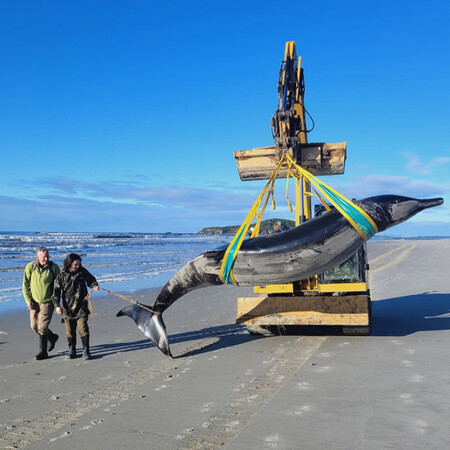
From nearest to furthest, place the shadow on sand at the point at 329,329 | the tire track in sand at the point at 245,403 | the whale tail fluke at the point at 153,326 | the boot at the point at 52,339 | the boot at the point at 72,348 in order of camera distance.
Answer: the tire track in sand at the point at 245,403 → the whale tail fluke at the point at 153,326 → the boot at the point at 72,348 → the boot at the point at 52,339 → the shadow on sand at the point at 329,329

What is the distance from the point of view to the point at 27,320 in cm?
1083

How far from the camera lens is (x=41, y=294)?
754cm

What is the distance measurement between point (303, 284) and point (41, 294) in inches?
172

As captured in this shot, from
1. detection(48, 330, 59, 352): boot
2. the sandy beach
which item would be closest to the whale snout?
the sandy beach

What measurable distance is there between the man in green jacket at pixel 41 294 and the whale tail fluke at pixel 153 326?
1.34 metres

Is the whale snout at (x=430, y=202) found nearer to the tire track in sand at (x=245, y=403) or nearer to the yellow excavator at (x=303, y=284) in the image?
the yellow excavator at (x=303, y=284)

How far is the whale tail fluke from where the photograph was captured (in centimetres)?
690

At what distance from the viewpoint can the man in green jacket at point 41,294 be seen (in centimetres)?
749

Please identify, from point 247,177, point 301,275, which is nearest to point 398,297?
point 247,177

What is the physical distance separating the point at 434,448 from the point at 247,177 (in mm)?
5224

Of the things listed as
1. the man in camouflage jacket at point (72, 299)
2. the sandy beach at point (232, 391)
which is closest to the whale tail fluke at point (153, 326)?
Answer: the sandy beach at point (232, 391)

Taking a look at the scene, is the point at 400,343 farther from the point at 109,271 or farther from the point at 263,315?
the point at 109,271

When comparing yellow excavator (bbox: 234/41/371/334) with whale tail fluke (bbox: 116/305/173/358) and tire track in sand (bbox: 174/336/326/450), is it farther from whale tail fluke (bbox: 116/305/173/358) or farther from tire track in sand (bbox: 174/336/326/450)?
whale tail fluke (bbox: 116/305/173/358)

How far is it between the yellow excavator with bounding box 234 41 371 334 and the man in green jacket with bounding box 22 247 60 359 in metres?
3.17
